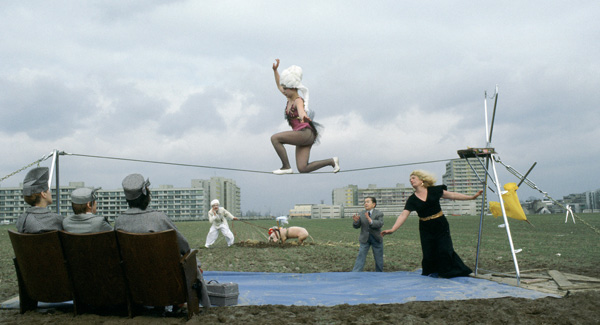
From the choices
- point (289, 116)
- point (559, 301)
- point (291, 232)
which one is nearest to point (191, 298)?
point (289, 116)

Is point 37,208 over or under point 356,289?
over

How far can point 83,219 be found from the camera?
221 inches

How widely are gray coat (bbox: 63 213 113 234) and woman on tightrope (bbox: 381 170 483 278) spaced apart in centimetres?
463

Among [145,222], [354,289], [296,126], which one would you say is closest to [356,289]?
[354,289]

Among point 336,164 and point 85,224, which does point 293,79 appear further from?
point 85,224

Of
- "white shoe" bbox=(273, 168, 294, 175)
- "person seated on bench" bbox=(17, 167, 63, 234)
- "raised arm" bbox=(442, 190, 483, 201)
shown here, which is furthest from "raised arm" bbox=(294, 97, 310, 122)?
"person seated on bench" bbox=(17, 167, 63, 234)

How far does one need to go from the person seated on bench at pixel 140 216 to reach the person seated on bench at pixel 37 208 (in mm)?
937

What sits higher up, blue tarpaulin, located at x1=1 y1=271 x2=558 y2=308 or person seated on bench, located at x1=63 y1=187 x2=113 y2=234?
person seated on bench, located at x1=63 y1=187 x2=113 y2=234

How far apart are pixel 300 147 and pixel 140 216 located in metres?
2.76

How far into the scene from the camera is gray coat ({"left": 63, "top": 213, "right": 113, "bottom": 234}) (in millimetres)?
5559

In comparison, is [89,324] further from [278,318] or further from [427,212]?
[427,212]

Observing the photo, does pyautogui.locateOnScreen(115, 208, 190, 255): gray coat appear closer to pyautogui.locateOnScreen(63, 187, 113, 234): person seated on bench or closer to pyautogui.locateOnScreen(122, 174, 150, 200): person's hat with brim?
pyautogui.locateOnScreen(122, 174, 150, 200): person's hat with brim

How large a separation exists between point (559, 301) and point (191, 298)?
4692 millimetres

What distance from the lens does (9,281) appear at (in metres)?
9.27
